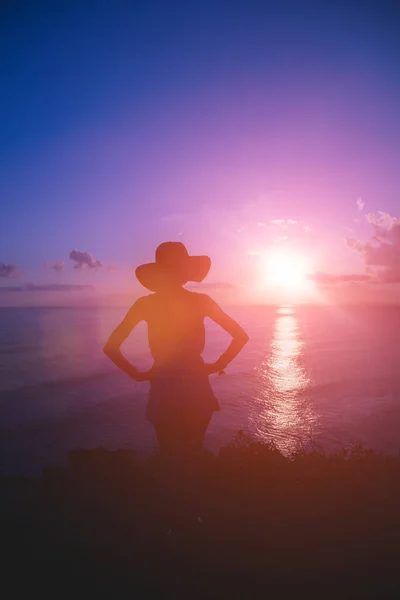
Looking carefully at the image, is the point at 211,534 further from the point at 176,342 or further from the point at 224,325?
the point at 224,325

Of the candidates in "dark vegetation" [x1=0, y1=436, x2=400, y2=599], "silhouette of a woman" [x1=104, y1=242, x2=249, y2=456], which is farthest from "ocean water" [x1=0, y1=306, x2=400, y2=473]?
"silhouette of a woman" [x1=104, y1=242, x2=249, y2=456]

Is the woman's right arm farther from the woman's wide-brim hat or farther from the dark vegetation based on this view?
the dark vegetation

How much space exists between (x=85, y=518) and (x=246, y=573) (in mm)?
2847

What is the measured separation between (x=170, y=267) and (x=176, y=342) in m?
0.78

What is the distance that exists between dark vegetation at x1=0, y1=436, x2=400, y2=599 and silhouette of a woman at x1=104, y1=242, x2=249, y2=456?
19.0 inches

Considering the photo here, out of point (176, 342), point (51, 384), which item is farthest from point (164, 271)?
point (51, 384)

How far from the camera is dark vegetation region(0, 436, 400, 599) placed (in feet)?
11.9

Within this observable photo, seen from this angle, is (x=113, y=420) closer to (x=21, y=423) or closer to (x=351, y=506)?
(x=21, y=423)

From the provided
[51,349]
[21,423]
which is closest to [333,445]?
[21,423]

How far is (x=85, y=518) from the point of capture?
5113 millimetres

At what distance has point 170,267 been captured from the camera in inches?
121

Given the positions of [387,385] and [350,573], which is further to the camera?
[387,385]

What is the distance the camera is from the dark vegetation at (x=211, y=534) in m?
3.63

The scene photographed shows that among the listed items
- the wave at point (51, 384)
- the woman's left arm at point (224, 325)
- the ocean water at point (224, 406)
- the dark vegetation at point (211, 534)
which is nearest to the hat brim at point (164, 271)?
the woman's left arm at point (224, 325)
